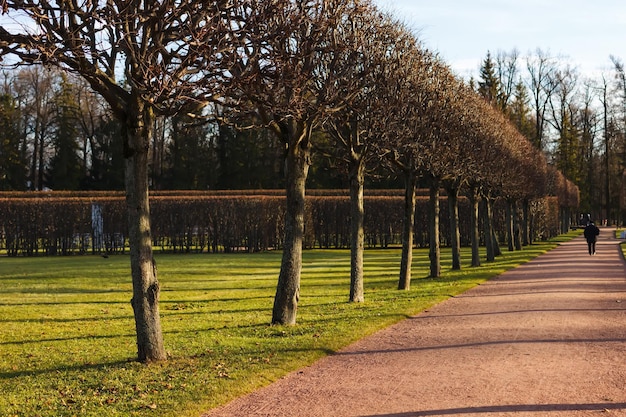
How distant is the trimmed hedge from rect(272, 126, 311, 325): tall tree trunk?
94.8 ft

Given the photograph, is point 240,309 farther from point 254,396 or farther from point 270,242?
point 270,242

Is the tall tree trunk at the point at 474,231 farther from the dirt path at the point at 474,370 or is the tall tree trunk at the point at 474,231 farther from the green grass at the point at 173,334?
the dirt path at the point at 474,370

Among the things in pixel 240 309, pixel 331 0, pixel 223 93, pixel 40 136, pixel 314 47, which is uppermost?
pixel 40 136

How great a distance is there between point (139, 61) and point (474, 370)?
5.15 meters

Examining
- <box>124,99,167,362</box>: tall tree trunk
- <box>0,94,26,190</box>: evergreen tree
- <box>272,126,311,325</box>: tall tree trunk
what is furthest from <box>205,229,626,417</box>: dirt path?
<box>0,94,26,190</box>: evergreen tree

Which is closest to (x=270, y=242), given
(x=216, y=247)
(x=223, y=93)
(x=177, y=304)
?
(x=216, y=247)

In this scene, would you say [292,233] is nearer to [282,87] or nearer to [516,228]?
[282,87]

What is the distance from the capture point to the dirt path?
7047 mm

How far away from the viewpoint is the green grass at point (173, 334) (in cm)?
750

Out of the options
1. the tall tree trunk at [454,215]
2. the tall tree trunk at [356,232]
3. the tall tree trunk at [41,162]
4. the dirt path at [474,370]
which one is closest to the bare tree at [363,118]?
the tall tree trunk at [356,232]

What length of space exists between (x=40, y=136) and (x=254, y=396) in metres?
61.9

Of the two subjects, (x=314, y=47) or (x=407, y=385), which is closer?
(x=407, y=385)

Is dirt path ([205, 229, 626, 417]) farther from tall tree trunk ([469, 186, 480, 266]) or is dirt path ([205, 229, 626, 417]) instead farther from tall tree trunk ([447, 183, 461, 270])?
tall tree trunk ([469, 186, 480, 266])

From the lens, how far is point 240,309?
51.6 feet
